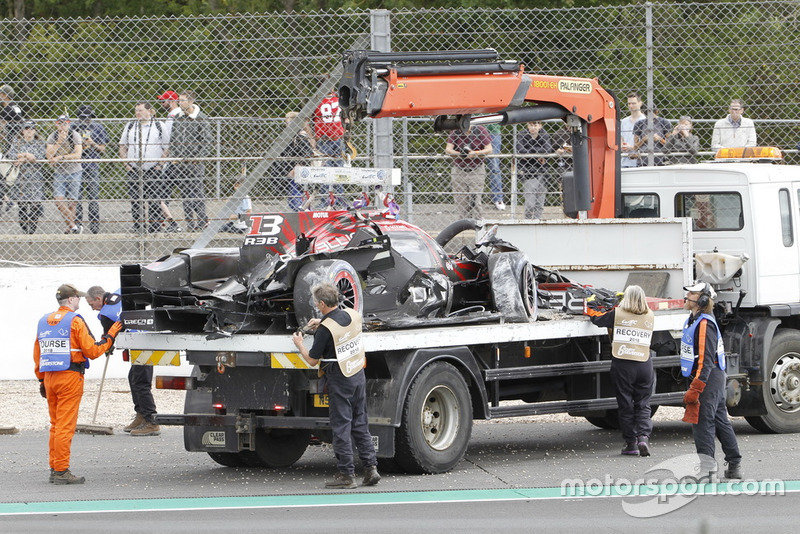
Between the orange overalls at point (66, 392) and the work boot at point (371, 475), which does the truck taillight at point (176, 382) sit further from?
the work boot at point (371, 475)

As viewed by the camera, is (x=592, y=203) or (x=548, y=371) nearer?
(x=548, y=371)

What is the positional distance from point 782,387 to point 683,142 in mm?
3851

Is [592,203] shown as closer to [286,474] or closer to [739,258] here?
[739,258]

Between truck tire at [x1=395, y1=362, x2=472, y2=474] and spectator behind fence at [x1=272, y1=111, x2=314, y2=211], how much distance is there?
16.5ft

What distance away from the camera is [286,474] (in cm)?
1121

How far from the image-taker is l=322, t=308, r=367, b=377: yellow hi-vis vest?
9.81 meters

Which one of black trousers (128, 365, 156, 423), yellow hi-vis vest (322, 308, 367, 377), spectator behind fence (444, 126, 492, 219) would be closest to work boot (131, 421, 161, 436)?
black trousers (128, 365, 156, 423)

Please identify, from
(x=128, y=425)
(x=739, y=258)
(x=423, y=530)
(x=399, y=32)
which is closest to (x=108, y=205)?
(x=128, y=425)

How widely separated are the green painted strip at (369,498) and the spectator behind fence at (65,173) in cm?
637

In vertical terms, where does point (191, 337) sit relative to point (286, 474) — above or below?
above

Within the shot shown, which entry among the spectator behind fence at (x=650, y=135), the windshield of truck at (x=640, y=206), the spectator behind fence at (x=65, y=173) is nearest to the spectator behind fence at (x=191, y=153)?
the spectator behind fence at (x=65, y=173)

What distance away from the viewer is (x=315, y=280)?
10219 mm

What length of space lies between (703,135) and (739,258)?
12.0 feet

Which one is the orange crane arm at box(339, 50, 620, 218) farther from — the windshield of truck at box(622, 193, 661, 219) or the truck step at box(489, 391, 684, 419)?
the truck step at box(489, 391, 684, 419)
